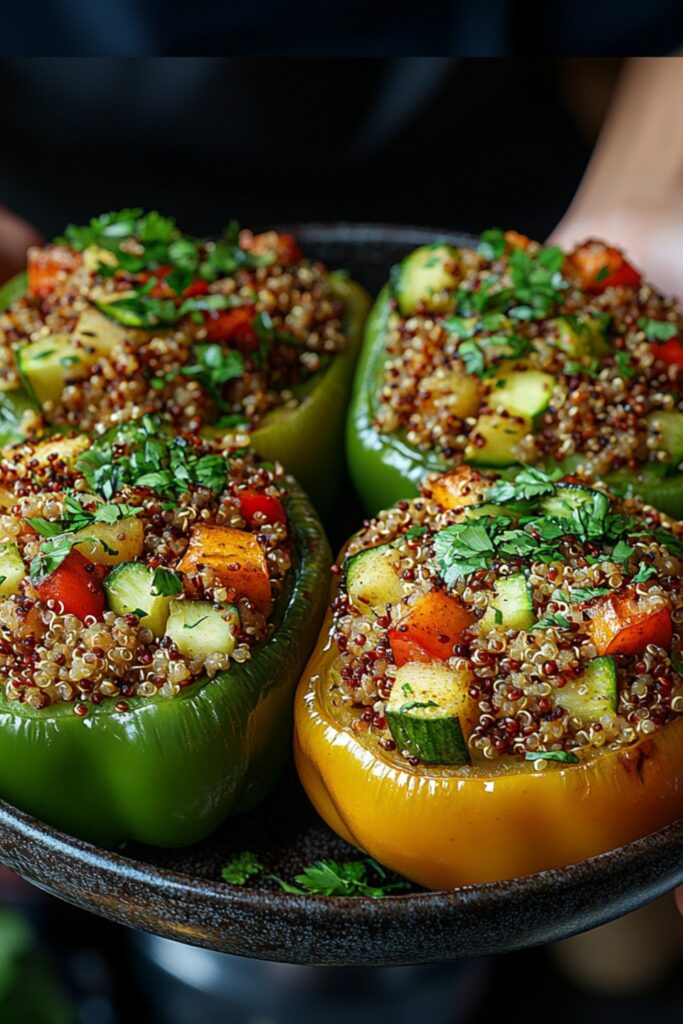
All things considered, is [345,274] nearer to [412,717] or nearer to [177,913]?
[412,717]

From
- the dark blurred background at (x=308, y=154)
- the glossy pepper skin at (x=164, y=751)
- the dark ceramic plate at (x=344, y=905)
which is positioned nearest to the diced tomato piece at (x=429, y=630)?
the glossy pepper skin at (x=164, y=751)

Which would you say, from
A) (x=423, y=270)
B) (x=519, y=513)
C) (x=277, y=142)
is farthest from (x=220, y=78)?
(x=519, y=513)

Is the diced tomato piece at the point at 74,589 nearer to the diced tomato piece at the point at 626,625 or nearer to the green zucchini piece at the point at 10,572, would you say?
the green zucchini piece at the point at 10,572

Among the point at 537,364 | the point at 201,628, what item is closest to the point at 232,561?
the point at 201,628

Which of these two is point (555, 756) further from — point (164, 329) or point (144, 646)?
point (164, 329)

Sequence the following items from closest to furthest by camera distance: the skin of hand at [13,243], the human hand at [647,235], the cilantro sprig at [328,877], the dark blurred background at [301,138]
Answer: the cilantro sprig at [328,877] < the human hand at [647,235] < the skin of hand at [13,243] < the dark blurred background at [301,138]

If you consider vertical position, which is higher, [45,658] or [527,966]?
[45,658]

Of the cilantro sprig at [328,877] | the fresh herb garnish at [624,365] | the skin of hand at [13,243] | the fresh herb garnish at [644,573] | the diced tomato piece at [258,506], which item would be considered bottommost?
the cilantro sprig at [328,877]

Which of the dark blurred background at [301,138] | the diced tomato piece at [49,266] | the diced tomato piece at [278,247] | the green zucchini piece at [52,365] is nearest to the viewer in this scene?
the green zucchini piece at [52,365]
